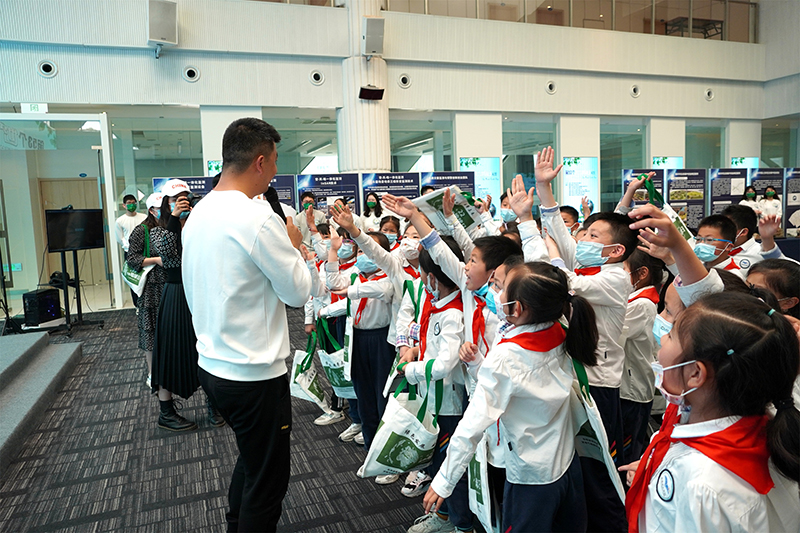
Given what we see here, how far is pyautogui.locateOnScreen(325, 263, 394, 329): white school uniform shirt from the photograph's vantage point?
288cm

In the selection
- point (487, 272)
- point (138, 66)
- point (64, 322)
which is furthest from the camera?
point (138, 66)

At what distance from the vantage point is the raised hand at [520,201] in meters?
2.27

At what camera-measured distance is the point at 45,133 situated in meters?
7.56

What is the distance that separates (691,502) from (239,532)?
1.42 metres

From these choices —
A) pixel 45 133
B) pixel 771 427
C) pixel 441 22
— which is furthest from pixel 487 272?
pixel 441 22

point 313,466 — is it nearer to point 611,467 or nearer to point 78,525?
point 78,525

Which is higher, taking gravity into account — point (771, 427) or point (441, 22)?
point (441, 22)

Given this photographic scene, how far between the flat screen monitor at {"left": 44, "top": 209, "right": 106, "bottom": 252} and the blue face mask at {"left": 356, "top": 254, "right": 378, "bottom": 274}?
5.00m

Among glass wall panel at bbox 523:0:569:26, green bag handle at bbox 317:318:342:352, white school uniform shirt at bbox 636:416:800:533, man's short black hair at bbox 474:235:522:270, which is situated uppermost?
glass wall panel at bbox 523:0:569:26

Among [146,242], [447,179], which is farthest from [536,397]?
[447,179]

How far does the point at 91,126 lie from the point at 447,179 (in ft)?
18.2

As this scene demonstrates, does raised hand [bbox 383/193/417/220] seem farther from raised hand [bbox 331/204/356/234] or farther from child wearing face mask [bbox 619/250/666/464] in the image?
child wearing face mask [bbox 619/250/666/464]

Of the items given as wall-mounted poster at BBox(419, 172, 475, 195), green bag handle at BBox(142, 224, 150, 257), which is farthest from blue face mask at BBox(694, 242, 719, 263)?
wall-mounted poster at BBox(419, 172, 475, 195)

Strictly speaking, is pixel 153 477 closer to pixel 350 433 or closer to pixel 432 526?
pixel 350 433
